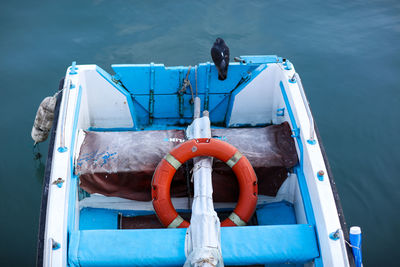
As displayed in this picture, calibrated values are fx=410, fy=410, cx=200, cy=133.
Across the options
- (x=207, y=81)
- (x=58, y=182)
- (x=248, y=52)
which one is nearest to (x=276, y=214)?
(x=207, y=81)

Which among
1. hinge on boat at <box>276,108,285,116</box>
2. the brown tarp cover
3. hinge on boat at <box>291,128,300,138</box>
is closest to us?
the brown tarp cover

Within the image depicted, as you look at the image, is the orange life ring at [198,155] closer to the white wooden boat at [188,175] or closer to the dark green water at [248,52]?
the white wooden boat at [188,175]

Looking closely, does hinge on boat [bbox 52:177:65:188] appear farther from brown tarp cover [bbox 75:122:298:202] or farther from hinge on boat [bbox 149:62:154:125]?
hinge on boat [bbox 149:62:154:125]

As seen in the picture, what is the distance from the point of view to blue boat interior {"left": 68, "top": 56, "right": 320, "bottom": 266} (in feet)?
9.04

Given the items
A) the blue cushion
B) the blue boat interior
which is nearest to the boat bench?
the blue boat interior

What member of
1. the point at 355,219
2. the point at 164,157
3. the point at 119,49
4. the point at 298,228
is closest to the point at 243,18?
the point at 119,49

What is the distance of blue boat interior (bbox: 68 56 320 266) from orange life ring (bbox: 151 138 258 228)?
0.88 feet

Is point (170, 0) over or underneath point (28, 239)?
over

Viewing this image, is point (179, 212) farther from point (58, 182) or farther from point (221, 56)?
point (221, 56)

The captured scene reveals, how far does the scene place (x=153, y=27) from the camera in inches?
276

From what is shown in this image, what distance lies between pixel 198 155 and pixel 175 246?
77 centimetres

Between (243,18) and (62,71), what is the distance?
3189mm

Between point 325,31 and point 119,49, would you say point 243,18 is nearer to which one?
point 325,31

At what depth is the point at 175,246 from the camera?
277 centimetres
